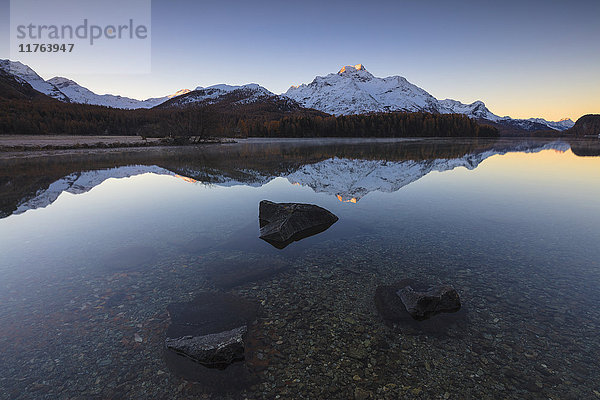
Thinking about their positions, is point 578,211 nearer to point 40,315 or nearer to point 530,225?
point 530,225

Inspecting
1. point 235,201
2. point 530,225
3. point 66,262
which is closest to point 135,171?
point 235,201

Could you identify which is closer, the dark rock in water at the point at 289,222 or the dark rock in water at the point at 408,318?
the dark rock in water at the point at 408,318

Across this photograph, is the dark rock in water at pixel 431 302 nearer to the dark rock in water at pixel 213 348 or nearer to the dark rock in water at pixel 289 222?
the dark rock in water at pixel 213 348

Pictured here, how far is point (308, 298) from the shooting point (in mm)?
8648

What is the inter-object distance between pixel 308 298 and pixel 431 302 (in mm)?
3478

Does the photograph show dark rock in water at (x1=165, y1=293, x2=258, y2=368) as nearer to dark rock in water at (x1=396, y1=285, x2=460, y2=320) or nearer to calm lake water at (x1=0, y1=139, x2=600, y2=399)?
calm lake water at (x1=0, y1=139, x2=600, y2=399)

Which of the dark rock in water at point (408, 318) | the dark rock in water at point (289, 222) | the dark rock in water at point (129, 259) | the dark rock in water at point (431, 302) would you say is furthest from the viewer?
the dark rock in water at point (289, 222)

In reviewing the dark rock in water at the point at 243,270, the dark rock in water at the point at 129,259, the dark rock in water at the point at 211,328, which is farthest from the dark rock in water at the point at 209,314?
the dark rock in water at the point at 129,259

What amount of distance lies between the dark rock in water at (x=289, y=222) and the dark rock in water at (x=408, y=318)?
556 centimetres

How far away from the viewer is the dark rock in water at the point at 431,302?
7719mm

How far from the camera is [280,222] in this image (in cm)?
1428

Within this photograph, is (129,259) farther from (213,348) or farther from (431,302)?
(431,302)

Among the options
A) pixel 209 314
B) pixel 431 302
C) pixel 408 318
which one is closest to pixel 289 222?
pixel 209 314

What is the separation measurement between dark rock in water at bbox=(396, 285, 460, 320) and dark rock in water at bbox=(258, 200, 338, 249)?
6.30 m
